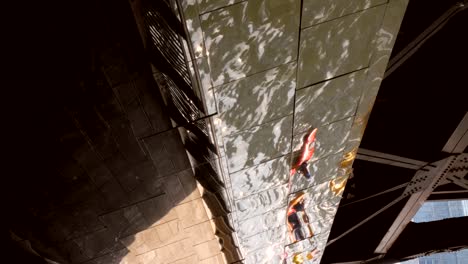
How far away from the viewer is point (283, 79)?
158 centimetres

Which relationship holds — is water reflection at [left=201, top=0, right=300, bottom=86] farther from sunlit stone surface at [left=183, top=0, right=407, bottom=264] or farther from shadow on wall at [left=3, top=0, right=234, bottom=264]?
shadow on wall at [left=3, top=0, right=234, bottom=264]

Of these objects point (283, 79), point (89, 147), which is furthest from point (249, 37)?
point (89, 147)

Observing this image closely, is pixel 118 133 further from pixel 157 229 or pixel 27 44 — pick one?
pixel 157 229

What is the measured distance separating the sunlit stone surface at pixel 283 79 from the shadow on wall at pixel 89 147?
1.14 feet

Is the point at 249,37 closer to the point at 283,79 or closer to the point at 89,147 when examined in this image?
the point at 283,79

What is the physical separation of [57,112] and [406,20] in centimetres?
242

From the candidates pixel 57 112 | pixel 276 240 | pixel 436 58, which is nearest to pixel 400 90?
pixel 436 58

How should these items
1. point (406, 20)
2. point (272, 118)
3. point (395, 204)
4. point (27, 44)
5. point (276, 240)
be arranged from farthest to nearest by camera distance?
point (395, 204), point (276, 240), point (406, 20), point (272, 118), point (27, 44)

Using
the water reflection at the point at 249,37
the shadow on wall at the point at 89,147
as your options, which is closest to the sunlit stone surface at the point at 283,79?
the water reflection at the point at 249,37

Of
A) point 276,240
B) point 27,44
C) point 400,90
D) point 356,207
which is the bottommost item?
point 276,240

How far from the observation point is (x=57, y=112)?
1388 mm

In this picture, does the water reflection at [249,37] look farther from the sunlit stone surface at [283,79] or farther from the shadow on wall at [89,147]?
the shadow on wall at [89,147]

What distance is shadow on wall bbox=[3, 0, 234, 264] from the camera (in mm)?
1244

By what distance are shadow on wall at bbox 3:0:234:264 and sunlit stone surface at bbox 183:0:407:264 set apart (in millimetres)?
348
